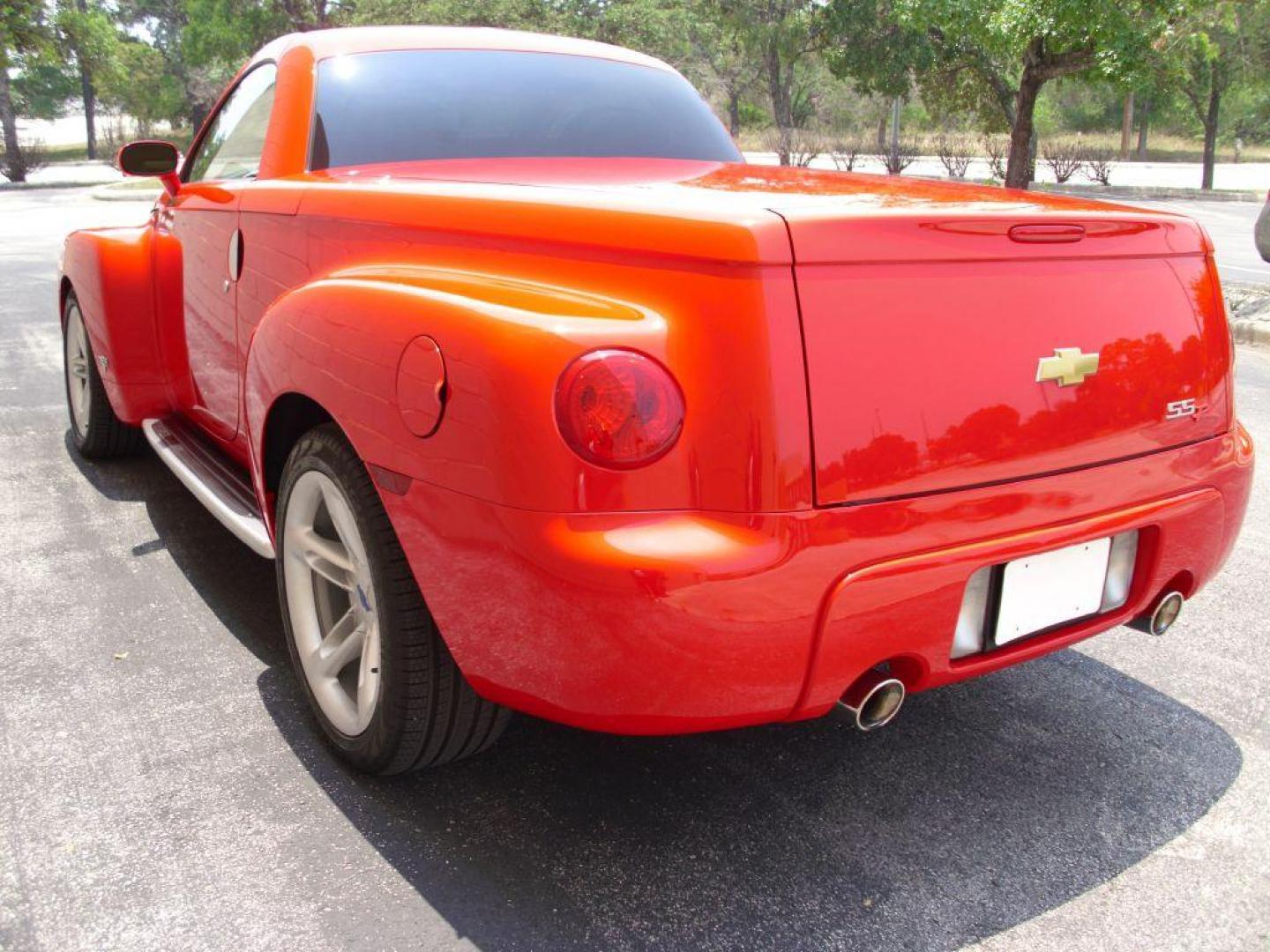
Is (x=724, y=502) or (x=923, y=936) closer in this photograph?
(x=724, y=502)

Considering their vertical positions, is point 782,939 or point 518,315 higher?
point 518,315

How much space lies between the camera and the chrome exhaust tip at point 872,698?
6.32ft

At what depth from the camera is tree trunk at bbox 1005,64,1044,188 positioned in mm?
15941

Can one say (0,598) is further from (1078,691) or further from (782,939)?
(1078,691)

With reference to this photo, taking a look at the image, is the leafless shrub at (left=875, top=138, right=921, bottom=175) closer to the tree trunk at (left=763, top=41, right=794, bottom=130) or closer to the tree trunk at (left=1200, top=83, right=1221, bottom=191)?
the tree trunk at (left=763, top=41, right=794, bottom=130)

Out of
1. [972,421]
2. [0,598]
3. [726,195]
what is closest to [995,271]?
[972,421]

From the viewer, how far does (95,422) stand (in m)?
4.54

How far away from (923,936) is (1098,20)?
1364 cm

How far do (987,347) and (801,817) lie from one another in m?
1.07

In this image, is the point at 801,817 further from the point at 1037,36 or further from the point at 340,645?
the point at 1037,36

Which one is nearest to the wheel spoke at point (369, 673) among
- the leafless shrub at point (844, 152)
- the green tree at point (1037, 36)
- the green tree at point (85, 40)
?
the green tree at point (1037, 36)

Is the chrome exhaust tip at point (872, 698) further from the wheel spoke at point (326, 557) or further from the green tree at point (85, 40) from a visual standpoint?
the green tree at point (85, 40)

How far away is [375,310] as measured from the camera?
6.76ft

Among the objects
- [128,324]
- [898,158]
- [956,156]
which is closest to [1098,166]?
[956,156]
